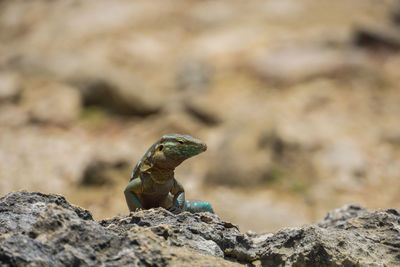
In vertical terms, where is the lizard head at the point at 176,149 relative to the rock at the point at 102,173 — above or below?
below

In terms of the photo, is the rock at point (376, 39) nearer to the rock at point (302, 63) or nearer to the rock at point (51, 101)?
the rock at point (302, 63)

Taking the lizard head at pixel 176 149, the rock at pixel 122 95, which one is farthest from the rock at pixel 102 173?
the lizard head at pixel 176 149

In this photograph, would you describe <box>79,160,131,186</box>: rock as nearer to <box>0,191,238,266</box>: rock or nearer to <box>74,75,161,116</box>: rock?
<box>74,75,161,116</box>: rock

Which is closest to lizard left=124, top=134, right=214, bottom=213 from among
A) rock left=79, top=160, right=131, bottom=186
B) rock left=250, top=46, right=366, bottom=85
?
rock left=79, top=160, right=131, bottom=186

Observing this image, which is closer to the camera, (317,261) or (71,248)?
(71,248)

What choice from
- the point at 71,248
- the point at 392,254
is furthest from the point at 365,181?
the point at 71,248

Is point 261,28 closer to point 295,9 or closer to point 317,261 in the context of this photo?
point 295,9

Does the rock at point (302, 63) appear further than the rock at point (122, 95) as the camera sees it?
Yes
